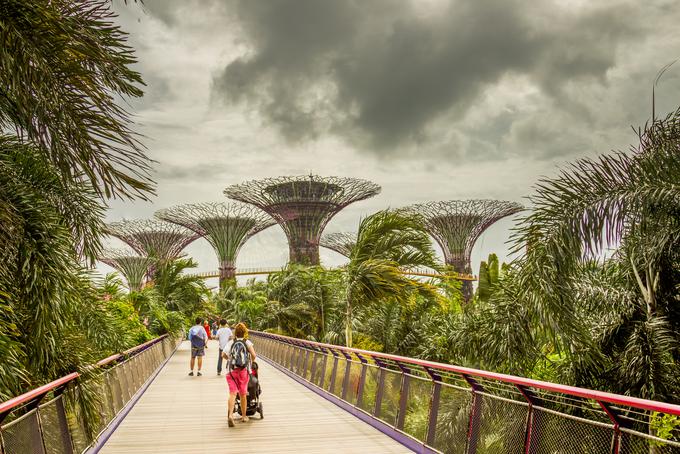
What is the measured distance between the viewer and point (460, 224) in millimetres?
65812

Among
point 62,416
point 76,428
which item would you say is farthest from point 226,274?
point 62,416

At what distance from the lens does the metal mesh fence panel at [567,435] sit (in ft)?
13.4

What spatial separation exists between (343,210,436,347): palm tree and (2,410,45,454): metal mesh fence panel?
972 centimetres

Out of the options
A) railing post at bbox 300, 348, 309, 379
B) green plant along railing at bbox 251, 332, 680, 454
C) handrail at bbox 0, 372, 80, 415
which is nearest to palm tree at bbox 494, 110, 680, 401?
green plant along railing at bbox 251, 332, 680, 454

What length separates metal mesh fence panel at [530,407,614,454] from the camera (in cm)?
409

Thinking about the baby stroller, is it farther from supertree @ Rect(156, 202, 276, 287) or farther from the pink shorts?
supertree @ Rect(156, 202, 276, 287)

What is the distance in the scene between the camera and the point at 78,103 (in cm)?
468

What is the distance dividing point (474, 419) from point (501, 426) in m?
0.41

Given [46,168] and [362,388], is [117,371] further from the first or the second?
[46,168]

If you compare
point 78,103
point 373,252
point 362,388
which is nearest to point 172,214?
point 373,252

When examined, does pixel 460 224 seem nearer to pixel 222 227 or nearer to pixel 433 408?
pixel 222 227

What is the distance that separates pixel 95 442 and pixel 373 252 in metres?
Answer: 8.77

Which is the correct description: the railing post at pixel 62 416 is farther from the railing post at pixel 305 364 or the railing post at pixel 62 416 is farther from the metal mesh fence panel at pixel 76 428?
the railing post at pixel 305 364

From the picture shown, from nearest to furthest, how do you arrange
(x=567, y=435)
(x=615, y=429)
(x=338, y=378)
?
(x=615, y=429)
(x=567, y=435)
(x=338, y=378)
